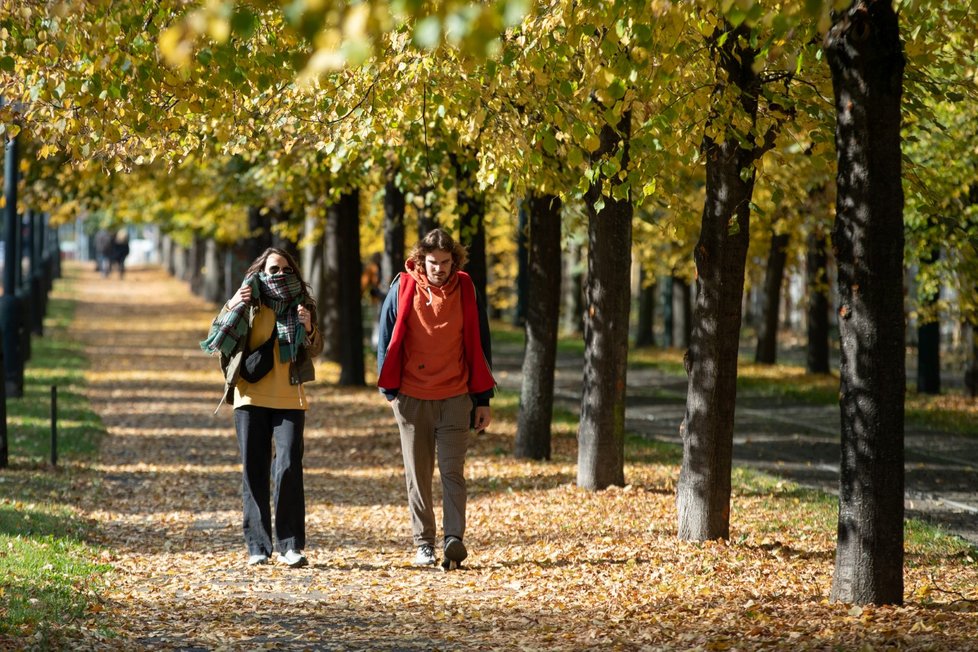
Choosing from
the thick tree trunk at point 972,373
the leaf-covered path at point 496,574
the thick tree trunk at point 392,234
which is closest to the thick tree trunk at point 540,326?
the leaf-covered path at point 496,574

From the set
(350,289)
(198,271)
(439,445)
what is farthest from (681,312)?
(198,271)

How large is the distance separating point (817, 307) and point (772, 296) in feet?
8.39

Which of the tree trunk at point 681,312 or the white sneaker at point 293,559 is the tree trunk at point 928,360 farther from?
the white sneaker at point 293,559

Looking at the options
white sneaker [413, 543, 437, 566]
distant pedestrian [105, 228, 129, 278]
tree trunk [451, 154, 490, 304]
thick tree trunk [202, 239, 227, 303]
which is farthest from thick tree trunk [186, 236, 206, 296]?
white sneaker [413, 543, 437, 566]

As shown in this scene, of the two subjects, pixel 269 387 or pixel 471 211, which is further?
pixel 471 211

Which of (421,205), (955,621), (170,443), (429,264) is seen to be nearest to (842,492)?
(955,621)

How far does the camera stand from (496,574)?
870cm

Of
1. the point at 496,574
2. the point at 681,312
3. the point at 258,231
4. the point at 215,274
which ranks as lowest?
the point at 496,574

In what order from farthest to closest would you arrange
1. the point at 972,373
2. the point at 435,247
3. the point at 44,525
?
the point at 972,373
the point at 44,525
the point at 435,247

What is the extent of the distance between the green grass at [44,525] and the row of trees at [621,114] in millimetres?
2512

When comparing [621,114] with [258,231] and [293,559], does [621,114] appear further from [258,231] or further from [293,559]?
[258,231]

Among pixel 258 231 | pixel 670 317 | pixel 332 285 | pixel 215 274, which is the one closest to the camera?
pixel 332 285

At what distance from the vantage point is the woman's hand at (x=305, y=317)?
8.86 meters

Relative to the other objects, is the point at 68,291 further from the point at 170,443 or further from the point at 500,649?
the point at 500,649
